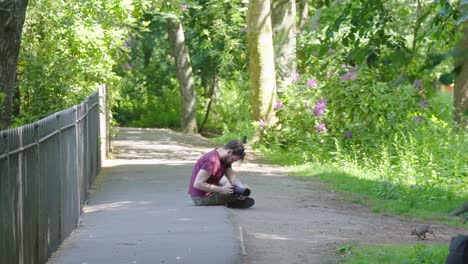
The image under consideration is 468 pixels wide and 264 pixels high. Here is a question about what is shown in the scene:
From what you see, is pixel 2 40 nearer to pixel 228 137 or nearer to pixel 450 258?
pixel 450 258

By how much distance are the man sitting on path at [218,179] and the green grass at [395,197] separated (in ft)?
8.35

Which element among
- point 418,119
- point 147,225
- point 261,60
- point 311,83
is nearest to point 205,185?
point 147,225

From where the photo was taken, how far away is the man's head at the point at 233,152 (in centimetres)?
1305

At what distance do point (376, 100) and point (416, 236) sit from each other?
1047 centimetres

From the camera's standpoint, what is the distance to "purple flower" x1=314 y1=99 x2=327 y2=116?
23.2m

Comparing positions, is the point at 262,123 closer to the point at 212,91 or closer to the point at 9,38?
→ the point at 9,38

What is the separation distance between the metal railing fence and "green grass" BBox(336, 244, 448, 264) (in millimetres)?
→ 3034

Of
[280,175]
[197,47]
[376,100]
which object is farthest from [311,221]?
[197,47]

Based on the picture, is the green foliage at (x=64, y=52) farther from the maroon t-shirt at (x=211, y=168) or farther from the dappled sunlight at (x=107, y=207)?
the maroon t-shirt at (x=211, y=168)

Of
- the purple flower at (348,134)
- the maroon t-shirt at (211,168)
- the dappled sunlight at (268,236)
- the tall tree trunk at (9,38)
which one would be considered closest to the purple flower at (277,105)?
the purple flower at (348,134)

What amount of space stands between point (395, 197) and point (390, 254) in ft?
19.6

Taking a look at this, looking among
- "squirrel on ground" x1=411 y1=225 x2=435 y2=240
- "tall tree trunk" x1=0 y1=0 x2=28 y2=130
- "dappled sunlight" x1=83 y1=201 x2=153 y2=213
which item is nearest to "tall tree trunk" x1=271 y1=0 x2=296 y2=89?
"dappled sunlight" x1=83 y1=201 x2=153 y2=213

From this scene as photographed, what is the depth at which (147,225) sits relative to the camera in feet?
37.9

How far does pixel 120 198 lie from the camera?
50.0 ft
